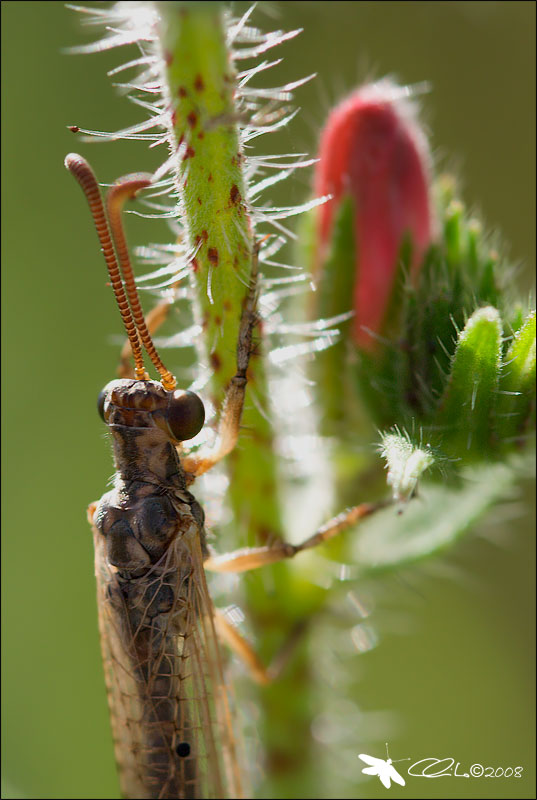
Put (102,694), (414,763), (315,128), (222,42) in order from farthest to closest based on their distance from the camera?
(102,694)
(315,128)
(414,763)
(222,42)

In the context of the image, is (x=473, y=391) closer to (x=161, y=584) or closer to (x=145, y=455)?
(x=145, y=455)

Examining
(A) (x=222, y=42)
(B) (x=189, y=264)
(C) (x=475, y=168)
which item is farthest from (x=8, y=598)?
(C) (x=475, y=168)

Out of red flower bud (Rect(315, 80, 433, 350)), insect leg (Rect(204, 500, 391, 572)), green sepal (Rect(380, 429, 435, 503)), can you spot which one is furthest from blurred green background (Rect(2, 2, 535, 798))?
green sepal (Rect(380, 429, 435, 503))

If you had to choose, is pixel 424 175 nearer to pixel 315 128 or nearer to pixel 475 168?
pixel 315 128

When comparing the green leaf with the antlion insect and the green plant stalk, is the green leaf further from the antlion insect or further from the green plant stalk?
the green plant stalk

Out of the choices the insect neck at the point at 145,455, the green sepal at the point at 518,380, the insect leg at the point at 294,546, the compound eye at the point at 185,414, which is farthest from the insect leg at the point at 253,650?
the green sepal at the point at 518,380

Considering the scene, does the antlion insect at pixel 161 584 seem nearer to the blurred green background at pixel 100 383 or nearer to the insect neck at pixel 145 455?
the insect neck at pixel 145 455
